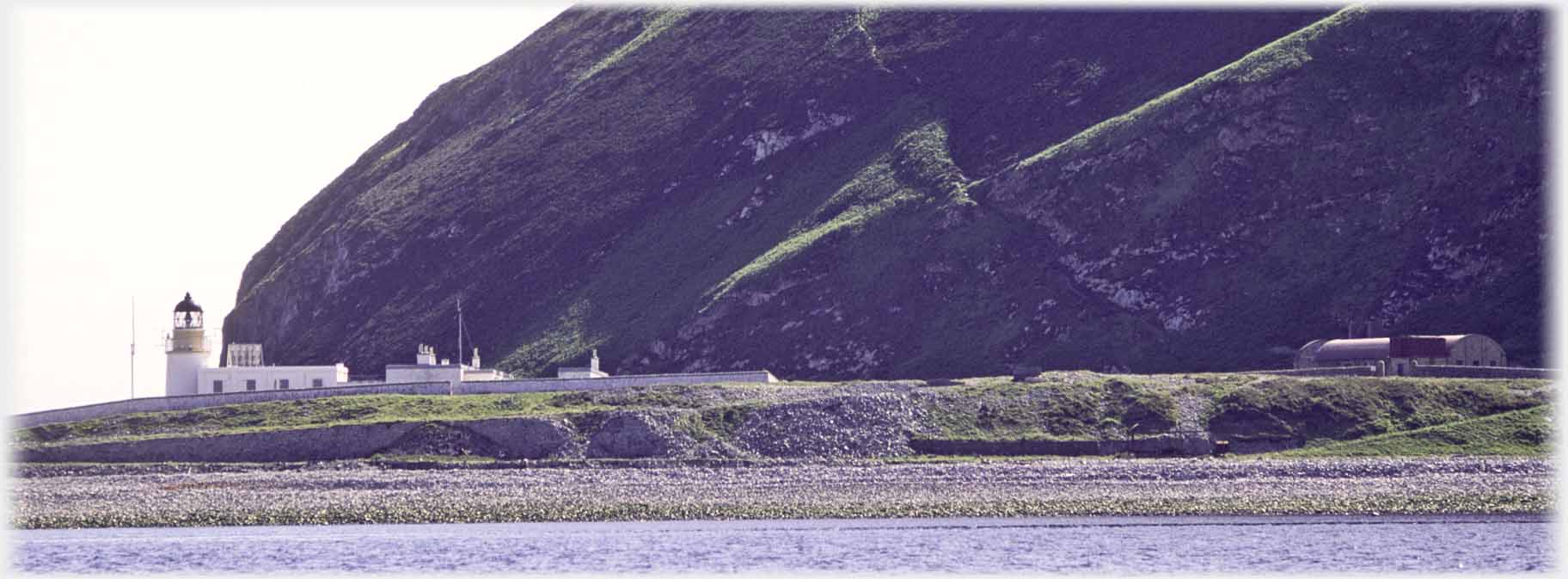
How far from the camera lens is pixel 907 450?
9025 cm

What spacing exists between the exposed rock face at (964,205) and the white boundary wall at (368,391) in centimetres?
2849

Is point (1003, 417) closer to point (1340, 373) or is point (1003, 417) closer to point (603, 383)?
point (1340, 373)

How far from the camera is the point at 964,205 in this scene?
5901 inches

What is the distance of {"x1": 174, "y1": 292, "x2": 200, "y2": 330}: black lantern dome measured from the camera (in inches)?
4609

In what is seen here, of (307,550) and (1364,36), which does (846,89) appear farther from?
(307,550)

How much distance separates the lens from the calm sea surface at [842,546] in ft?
183

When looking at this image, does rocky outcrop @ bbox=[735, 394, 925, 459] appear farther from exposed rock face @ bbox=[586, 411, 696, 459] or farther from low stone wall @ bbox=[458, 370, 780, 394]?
low stone wall @ bbox=[458, 370, 780, 394]

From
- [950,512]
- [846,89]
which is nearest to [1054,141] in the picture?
[846,89]

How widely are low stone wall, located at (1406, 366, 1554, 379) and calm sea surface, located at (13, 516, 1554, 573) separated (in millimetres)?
31754

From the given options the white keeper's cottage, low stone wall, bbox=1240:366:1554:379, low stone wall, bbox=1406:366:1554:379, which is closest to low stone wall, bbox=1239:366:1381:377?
low stone wall, bbox=1240:366:1554:379

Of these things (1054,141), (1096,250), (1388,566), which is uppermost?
(1054,141)

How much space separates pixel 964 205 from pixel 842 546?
3560 inches

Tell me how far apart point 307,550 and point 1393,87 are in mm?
99879

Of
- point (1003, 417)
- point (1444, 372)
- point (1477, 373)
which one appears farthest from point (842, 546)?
point (1444, 372)
